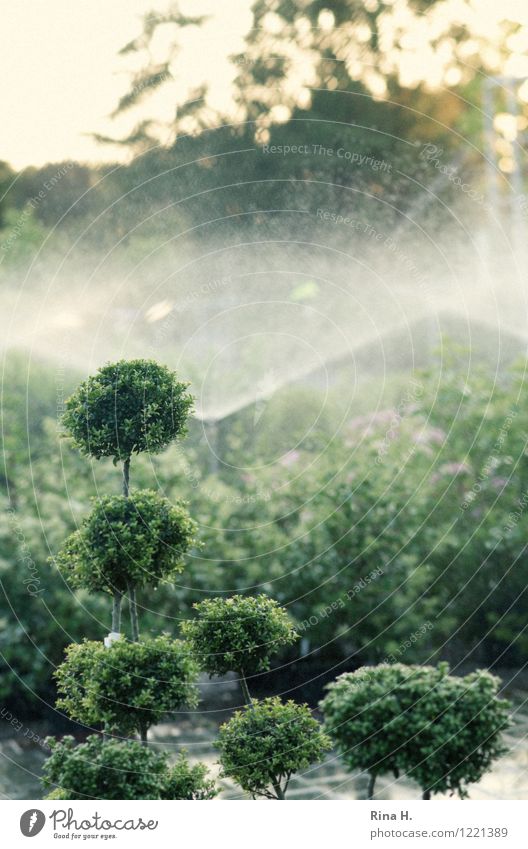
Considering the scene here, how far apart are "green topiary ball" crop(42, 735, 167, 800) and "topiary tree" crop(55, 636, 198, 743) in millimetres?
68

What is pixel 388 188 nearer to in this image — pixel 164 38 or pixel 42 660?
pixel 164 38

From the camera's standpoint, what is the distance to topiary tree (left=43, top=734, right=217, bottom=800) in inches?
106

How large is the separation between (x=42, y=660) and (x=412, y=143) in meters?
3.24

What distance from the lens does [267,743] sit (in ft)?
9.12

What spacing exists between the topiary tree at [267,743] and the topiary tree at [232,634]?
0.11m

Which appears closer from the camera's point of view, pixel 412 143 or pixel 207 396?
pixel 412 143

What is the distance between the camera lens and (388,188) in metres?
4.81

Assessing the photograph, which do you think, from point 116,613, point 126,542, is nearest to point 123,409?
point 126,542

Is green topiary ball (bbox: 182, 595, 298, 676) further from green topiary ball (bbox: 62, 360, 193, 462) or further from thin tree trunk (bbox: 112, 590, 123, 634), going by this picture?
green topiary ball (bbox: 62, 360, 193, 462)

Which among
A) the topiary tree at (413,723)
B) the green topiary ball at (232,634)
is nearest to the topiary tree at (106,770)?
the green topiary ball at (232,634)

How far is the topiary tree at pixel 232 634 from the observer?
2738 mm

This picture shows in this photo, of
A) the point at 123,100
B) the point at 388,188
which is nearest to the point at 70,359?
the point at 123,100

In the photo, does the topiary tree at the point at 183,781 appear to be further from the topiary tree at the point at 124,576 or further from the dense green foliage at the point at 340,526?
the dense green foliage at the point at 340,526

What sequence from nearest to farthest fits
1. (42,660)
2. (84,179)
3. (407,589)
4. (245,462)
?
1. (84,179)
2. (42,660)
3. (407,589)
4. (245,462)
